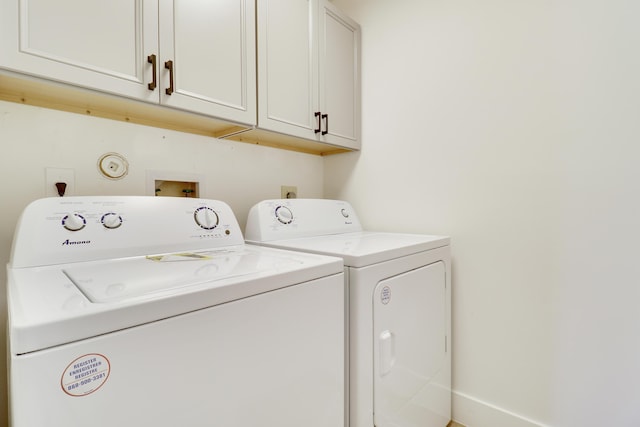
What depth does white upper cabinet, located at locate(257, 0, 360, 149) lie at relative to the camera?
1.34 m

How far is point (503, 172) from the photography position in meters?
1.37

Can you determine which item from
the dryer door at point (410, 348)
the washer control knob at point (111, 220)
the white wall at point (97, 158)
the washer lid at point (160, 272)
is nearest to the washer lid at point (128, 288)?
the washer lid at point (160, 272)

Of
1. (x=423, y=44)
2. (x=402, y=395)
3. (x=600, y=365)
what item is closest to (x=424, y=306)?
(x=402, y=395)

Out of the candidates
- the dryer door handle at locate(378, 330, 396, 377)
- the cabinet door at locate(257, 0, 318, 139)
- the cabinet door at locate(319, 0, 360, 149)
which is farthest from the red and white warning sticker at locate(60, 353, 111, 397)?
the cabinet door at locate(319, 0, 360, 149)

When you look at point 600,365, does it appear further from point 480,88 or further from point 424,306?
point 480,88

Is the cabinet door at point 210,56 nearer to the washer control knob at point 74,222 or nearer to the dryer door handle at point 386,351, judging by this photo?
the washer control knob at point 74,222

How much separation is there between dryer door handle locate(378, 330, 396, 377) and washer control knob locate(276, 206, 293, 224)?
2.16 feet

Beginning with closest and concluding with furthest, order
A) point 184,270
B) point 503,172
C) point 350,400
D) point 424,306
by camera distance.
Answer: point 184,270 < point 350,400 < point 424,306 < point 503,172

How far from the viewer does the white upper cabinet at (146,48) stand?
0.80 meters

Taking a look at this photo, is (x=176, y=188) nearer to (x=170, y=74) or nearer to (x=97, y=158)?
(x=97, y=158)

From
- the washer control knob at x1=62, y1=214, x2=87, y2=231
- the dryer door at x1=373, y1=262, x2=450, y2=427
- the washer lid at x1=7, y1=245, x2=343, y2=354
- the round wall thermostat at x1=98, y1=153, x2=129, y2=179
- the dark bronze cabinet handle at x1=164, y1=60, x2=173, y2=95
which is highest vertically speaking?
the dark bronze cabinet handle at x1=164, y1=60, x2=173, y2=95

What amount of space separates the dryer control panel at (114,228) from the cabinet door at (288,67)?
1.59ft

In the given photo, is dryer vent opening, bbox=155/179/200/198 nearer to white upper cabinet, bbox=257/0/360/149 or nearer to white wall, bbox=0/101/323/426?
white wall, bbox=0/101/323/426

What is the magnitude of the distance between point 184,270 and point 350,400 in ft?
2.09
